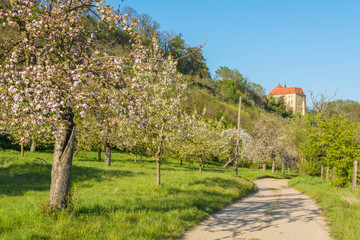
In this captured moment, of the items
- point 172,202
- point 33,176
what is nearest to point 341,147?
point 172,202

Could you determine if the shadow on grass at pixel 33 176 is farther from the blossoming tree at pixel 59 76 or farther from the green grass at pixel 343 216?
the green grass at pixel 343 216

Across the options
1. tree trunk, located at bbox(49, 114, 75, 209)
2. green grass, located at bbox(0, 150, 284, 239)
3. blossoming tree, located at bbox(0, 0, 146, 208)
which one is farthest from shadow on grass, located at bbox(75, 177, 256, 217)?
blossoming tree, located at bbox(0, 0, 146, 208)

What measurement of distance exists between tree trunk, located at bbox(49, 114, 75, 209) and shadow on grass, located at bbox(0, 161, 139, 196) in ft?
22.3

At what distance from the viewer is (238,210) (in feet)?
38.2

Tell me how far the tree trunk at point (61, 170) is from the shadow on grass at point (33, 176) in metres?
6.79

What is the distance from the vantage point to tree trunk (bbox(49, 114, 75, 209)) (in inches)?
288

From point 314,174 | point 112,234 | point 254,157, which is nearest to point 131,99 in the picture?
point 112,234

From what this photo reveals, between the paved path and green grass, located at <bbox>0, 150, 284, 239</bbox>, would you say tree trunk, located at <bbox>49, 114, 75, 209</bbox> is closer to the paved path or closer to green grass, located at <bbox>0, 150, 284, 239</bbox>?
green grass, located at <bbox>0, 150, 284, 239</bbox>

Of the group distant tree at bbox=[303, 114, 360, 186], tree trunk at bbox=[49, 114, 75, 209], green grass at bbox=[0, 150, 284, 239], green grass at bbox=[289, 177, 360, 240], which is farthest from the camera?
distant tree at bbox=[303, 114, 360, 186]

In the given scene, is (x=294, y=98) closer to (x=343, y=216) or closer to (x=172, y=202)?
(x=343, y=216)

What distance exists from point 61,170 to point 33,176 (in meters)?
11.6

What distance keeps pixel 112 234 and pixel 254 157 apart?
149ft

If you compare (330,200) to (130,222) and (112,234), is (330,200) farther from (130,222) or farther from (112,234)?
(112,234)

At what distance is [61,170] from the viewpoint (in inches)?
288
